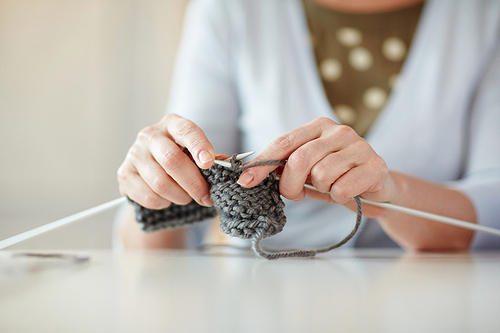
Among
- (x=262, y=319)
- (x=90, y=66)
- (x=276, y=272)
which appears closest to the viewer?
(x=262, y=319)

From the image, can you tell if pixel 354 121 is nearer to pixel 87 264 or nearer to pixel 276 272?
pixel 276 272

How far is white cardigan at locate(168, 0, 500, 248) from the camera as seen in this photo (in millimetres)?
795

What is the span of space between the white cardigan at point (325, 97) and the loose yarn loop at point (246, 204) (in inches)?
14.9

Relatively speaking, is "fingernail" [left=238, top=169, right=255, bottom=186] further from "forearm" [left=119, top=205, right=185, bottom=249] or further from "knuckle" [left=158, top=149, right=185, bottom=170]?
"forearm" [left=119, top=205, right=185, bottom=249]

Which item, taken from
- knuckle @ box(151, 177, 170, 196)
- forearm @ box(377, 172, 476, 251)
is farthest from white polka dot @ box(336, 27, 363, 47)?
knuckle @ box(151, 177, 170, 196)

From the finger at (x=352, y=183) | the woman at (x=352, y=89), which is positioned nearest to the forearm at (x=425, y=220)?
the woman at (x=352, y=89)

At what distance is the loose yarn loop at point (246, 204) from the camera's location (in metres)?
0.42

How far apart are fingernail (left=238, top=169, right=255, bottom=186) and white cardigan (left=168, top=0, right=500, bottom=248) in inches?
16.7

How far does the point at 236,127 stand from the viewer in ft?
2.96

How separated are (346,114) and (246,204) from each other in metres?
0.49

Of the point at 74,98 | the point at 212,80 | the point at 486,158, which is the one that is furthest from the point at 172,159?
the point at 74,98

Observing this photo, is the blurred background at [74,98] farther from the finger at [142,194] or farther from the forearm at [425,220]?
the forearm at [425,220]

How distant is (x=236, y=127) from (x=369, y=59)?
1.25 feet

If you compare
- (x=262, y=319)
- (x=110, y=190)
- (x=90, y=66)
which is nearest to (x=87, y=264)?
(x=262, y=319)
